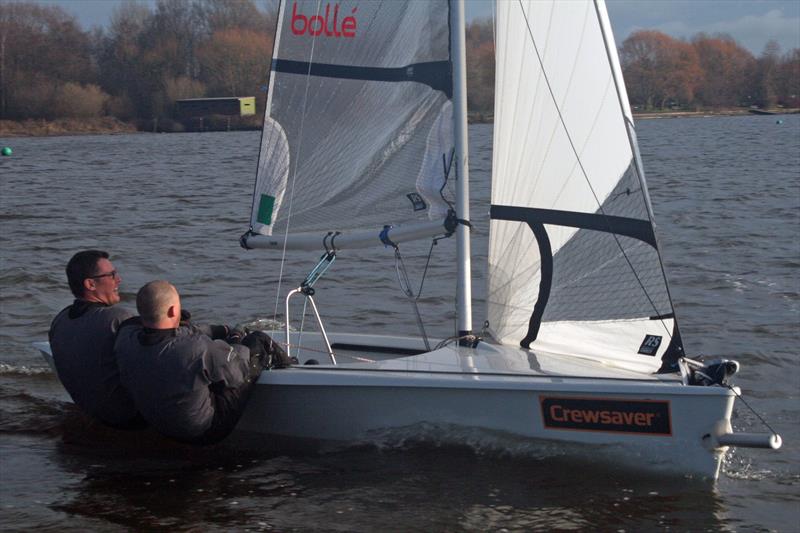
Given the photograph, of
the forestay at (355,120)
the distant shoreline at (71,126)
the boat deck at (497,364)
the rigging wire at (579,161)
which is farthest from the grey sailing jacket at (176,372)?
the distant shoreline at (71,126)

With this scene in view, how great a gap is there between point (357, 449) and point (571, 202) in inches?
63.2

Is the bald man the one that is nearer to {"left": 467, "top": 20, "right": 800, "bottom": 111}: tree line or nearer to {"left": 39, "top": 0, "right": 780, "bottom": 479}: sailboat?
{"left": 39, "top": 0, "right": 780, "bottom": 479}: sailboat

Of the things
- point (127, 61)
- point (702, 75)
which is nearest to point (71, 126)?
point (127, 61)

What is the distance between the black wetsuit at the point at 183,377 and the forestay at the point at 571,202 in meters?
1.51

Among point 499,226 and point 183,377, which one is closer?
point 183,377

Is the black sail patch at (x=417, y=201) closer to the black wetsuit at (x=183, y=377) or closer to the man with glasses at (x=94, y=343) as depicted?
the black wetsuit at (x=183, y=377)

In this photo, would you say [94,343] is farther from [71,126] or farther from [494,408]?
[71,126]

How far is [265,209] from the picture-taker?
20.6 feet

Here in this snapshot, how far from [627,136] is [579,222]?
491 mm

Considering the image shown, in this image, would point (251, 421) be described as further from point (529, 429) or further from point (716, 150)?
point (716, 150)

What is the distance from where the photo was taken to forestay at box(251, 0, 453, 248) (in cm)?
573

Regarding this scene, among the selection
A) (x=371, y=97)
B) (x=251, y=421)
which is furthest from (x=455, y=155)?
(x=251, y=421)

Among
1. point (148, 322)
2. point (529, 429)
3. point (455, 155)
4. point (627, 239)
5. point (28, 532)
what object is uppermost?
point (455, 155)

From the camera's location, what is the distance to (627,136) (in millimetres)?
5387
